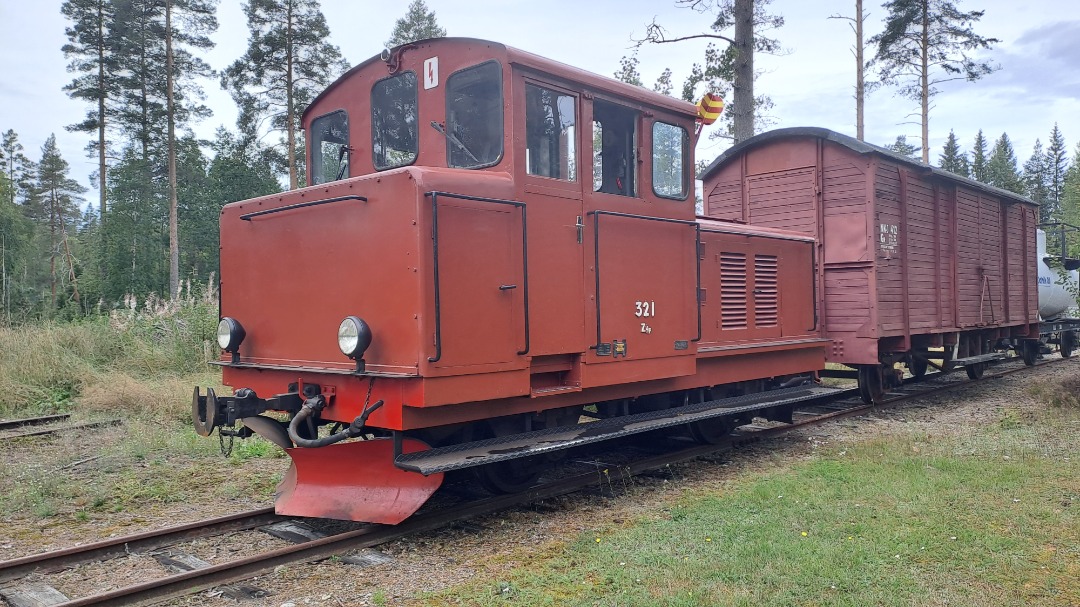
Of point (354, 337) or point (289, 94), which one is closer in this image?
point (354, 337)

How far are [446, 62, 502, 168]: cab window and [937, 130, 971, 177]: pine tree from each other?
4407 cm

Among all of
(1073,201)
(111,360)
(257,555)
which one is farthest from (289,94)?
(1073,201)

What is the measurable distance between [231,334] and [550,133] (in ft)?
9.48

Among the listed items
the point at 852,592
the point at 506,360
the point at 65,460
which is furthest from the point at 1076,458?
the point at 65,460

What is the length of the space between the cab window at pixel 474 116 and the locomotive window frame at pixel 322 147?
1.27 meters

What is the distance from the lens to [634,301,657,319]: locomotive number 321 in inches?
243

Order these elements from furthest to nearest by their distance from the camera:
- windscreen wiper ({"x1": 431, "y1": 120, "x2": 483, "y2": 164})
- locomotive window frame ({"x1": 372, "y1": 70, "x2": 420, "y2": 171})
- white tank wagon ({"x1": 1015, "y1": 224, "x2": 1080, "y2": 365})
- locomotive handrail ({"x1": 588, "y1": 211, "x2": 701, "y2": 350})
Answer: white tank wagon ({"x1": 1015, "y1": 224, "x2": 1080, "y2": 365}) → locomotive handrail ({"x1": 588, "y1": 211, "x2": 701, "y2": 350}) → locomotive window frame ({"x1": 372, "y1": 70, "x2": 420, "y2": 171}) → windscreen wiper ({"x1": 431, "y1": 120, "x2": 483, "y2": 164})

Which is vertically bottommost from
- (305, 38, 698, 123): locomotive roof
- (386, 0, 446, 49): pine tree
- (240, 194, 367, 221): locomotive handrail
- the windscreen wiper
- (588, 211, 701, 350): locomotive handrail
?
(588, 211, 701, 350): locomotive handrail

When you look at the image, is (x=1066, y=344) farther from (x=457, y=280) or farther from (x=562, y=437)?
(x=457, y=280)

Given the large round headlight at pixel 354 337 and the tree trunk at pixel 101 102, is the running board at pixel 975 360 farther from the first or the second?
the tree trunk at pixel 101 102

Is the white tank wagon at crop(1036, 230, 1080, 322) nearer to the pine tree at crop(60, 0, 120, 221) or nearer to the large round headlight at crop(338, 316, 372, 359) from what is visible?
the large round headlight at crop(338, 316, 372, 359)

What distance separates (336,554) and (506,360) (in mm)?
1635

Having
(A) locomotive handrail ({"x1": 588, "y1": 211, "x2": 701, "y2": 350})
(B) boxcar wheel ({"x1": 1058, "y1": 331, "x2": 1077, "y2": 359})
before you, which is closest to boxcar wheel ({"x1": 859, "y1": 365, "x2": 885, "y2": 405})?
(A) locomotive handrail ({"x1": 588, "y1": 211, "x2": 701, "y2": 350})

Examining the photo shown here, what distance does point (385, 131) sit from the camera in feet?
19.6
